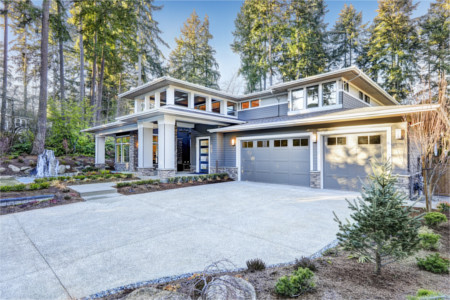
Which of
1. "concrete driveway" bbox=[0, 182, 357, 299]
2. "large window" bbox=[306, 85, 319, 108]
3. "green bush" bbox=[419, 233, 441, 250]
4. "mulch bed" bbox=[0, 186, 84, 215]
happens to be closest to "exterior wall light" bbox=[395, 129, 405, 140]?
"concrete driveway" bbox=[0, 182, 357, 299]

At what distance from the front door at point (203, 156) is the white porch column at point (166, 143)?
317 cm

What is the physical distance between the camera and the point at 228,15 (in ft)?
60.5

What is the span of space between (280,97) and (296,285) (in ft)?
34.9

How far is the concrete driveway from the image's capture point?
96.5 inches

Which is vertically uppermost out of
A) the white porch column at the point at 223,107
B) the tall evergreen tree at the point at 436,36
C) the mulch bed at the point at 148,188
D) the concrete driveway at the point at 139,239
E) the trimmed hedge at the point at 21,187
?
the tall evergreen tree at the point at 436,36

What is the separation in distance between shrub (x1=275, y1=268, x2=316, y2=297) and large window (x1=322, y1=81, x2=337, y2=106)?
9.10m

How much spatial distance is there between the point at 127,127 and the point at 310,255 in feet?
41.2

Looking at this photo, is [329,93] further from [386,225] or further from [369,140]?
[386,225]

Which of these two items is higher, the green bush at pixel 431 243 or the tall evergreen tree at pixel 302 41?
the tall evergreen tree at pixel 302 41

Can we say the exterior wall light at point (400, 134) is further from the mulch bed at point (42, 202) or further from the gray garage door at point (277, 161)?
the mulch bed at point (42, 202)

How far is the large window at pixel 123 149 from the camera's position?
47.8 feet

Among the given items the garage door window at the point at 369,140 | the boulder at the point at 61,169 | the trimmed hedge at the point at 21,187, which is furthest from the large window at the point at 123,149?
the garage door window at the point at 369,140

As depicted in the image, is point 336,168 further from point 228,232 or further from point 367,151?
point 228,232

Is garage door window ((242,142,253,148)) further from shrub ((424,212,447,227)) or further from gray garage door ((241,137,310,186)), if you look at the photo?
shrub ((424,212,447,227))
